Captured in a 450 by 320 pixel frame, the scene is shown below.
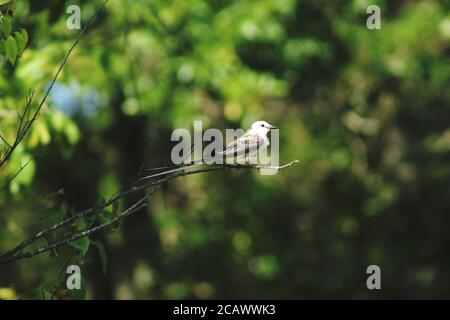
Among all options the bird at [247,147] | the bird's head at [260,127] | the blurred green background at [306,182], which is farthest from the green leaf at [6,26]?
the blurred green background at [306,182]

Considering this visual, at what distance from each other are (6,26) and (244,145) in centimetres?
222

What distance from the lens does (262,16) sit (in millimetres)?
9047

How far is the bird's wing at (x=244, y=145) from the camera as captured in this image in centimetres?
512

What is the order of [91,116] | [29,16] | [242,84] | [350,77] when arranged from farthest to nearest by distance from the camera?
[350,77] < [91,116] < [242,84] < [29,16]

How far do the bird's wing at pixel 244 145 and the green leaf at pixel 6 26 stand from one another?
5.93 ft

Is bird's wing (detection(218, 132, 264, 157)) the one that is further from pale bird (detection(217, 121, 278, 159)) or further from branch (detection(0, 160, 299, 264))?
branch (detection(0, 160, 299, 264))

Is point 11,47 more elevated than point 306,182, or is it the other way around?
point 306,182

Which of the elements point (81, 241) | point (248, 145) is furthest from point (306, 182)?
point (81, 241)

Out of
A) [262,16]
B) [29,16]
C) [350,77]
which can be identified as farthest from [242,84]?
[350,77]

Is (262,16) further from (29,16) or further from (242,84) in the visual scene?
(29,16)

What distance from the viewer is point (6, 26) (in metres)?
3.54

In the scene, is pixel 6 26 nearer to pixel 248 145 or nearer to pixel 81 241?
pixel 81 241

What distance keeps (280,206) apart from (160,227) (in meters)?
2.78

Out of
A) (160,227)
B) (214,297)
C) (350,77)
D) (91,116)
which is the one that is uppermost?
(350,77)
